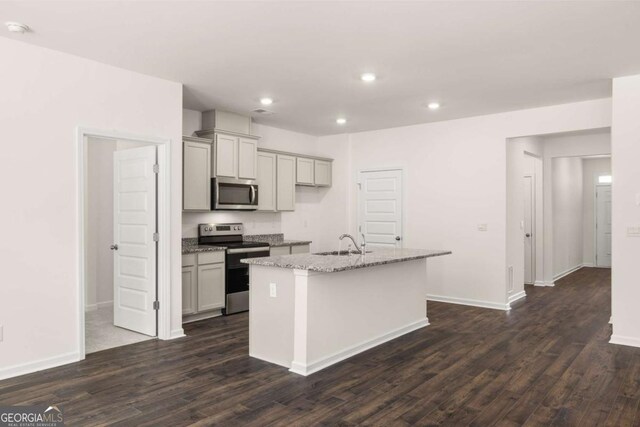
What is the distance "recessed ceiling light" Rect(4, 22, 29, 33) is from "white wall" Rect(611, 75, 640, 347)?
5241 mm

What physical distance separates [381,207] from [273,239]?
1.80 metres

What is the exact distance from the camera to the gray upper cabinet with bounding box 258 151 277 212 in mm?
6539

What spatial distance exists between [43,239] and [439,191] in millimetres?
4997

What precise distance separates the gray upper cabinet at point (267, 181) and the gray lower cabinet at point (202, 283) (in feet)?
4.13

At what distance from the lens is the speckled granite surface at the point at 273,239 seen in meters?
6.53

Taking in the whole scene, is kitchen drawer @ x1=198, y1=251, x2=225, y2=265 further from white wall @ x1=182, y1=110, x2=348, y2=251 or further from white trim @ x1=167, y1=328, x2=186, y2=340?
white wall @ x1=182, y1=110, x2=348, y2=251

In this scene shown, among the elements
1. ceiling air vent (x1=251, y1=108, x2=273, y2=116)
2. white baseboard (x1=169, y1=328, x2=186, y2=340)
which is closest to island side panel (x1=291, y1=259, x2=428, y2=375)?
white baseboard (x1=169, y1=328, x2=186, y2=340)

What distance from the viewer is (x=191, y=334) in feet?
15.8

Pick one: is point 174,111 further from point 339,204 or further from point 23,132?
point 339,204

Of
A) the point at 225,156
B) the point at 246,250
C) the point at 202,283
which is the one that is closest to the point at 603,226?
the point at 246,250

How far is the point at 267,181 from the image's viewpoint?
6648 mm

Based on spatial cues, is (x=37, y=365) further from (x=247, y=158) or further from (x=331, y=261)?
(x=247, y=158)

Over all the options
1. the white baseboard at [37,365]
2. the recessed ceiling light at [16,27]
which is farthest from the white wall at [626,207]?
the recessed ceiling light at [16,27]

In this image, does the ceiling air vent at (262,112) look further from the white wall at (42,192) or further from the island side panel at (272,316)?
the island side panel at (272,316)
